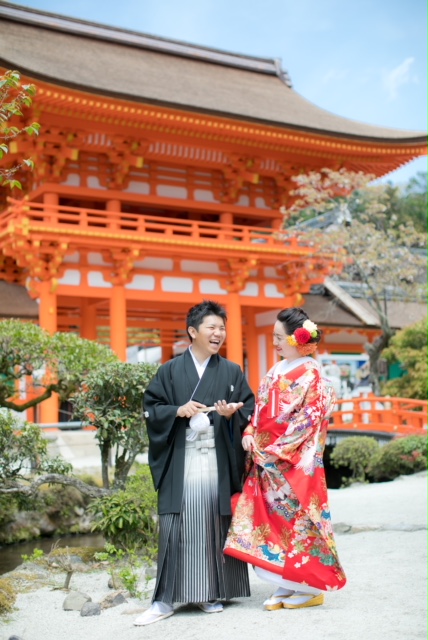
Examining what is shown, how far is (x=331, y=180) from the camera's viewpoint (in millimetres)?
17547

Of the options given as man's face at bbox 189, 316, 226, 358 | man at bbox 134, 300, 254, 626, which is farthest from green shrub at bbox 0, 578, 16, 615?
man's face at bbox 189, 316, 226, 358

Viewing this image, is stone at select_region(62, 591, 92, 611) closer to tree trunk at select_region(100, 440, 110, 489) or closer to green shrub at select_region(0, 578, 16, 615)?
green shrub at select_region(0, 578, 16, 615)

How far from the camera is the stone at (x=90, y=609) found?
4605 millimetres

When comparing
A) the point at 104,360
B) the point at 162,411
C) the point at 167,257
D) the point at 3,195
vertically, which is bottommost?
the point at 162,411

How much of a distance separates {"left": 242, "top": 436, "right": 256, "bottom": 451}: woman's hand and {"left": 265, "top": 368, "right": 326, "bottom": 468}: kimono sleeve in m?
0.11

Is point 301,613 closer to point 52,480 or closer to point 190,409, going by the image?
point 190,409

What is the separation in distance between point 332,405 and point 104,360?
12.1 feet

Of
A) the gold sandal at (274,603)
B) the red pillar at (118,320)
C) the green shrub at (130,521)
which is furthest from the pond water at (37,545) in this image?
the red pillar at (118,320)

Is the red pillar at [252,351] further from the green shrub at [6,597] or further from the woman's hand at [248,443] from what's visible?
the woman's hand at [248,443]

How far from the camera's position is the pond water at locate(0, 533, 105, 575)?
8.48 metres

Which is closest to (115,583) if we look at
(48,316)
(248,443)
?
(248,443)

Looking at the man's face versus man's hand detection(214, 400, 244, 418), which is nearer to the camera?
man's hand detection(214, 400, 244, 418)

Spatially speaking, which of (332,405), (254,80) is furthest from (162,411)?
(254,80)

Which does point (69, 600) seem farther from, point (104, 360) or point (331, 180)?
point (331, 180)
